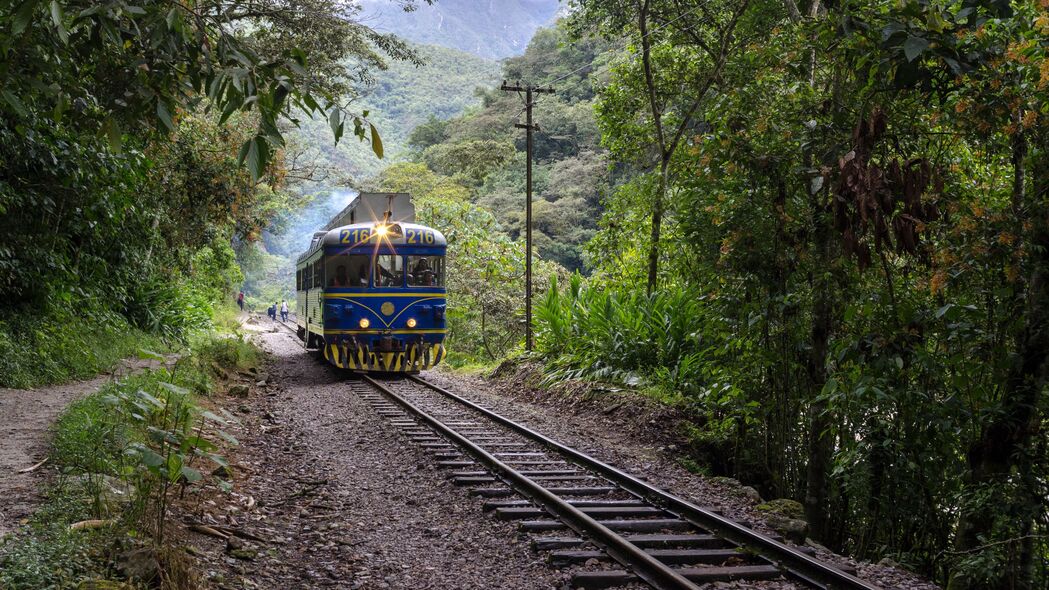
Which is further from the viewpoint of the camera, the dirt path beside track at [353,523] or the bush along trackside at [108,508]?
the dirt path beside track at [353,523]

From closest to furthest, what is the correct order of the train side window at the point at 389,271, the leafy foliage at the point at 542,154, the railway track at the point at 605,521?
1. the railway track at the point at 605,521
2. the train side window at the point at 389,271
3. the leafy foliage at the point at 542,154

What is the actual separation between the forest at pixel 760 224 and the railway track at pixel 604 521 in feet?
4.02

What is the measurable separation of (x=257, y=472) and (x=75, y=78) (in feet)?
13.7

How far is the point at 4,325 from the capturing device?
31.6ft

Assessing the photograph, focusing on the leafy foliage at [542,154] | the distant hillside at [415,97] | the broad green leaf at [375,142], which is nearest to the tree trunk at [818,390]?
the broad green leaf at [375,142]

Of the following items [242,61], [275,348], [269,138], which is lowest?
[275,348]

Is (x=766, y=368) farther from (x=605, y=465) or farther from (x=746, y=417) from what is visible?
(x=605, y=465)

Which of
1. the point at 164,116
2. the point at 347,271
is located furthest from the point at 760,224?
the point at 347,271

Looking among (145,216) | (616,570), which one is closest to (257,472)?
(616,570)

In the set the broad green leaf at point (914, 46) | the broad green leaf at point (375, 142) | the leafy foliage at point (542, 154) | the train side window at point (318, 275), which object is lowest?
the train side window at point (318, 275)

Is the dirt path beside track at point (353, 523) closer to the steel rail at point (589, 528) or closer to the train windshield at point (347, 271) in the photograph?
the steel rail at point (589, 528)

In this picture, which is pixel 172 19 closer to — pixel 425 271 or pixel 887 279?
pixel 887 279

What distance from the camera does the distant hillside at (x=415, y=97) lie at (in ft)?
270

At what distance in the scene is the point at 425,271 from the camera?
592 inches
